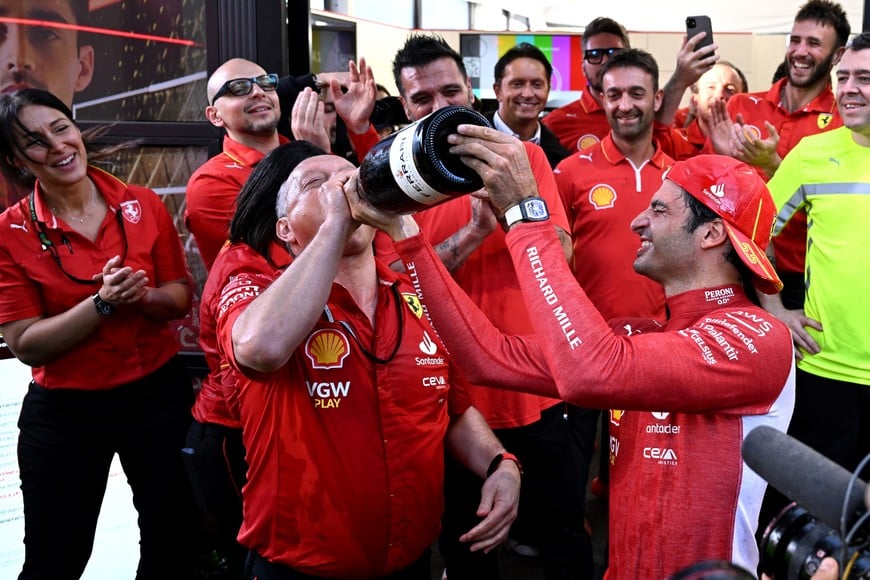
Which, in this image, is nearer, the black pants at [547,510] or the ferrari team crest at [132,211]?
the black pants at [547,510]

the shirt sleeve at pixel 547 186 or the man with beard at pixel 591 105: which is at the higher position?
A: the man with beard at pixel 591 105

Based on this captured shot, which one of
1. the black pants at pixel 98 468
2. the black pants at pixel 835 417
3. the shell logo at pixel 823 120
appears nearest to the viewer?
the black pants at pixel 98 468

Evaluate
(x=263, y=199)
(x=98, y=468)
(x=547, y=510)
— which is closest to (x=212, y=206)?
(x=98, y=468)

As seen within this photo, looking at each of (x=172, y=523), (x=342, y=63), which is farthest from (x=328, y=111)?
(x=342, y=63)

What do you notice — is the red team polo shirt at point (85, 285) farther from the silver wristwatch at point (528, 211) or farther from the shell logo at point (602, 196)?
the silver wristwatch at point (528, 211)

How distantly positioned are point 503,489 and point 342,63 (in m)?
6.10

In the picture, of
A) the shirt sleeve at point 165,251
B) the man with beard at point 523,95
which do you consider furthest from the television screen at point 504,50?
the shirt sleeve at point 165,251

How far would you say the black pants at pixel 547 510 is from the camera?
3150 millimetres

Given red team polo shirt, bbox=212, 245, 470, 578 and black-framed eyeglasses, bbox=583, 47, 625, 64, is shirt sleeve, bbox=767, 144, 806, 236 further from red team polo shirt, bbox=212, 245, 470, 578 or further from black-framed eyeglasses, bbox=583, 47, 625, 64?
red team polo shirt, bbox=212, 245, 470, 578

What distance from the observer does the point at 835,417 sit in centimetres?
338

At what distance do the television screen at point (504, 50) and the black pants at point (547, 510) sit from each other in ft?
18.2

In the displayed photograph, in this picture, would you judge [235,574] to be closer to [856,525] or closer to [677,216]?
[677,216]

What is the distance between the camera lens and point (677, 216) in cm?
209

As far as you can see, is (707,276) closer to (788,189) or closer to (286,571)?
(286,571)
